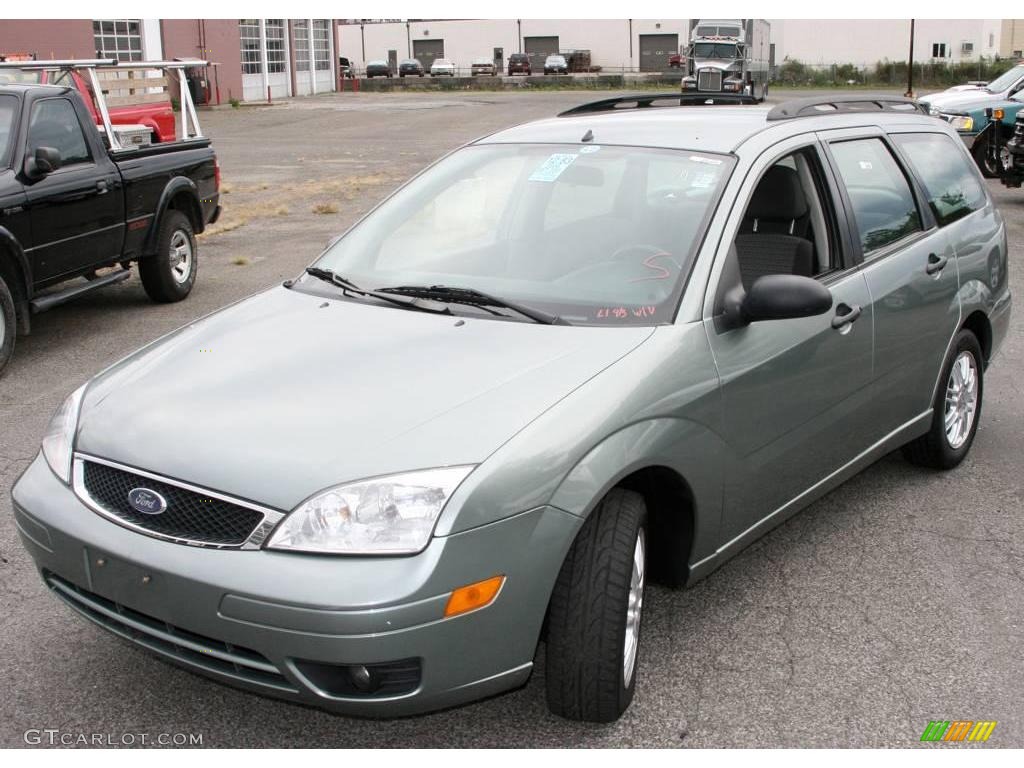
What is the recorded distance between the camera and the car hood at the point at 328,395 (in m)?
2.94

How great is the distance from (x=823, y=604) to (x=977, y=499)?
1.42 m

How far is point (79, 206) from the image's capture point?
8.20m

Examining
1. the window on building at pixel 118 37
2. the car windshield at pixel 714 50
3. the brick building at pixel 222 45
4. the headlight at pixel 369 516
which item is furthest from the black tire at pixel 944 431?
the car windshield at pixel 714 50

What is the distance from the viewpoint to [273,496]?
9.42 ft

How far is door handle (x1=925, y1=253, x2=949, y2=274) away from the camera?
486 centimetres

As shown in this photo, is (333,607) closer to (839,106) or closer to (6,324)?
(839,106)

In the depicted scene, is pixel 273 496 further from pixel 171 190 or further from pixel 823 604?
pixel 171 190

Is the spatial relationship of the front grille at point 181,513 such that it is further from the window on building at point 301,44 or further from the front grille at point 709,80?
the window on building at point 301,44

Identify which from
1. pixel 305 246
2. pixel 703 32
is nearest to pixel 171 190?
pixel 305 246

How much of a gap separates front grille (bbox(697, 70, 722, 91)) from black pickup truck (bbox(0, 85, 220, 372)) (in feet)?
122

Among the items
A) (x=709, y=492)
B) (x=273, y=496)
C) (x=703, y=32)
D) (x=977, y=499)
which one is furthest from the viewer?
(x=703, y=32)

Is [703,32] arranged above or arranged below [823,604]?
above

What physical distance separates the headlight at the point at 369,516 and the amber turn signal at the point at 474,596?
0.16m
